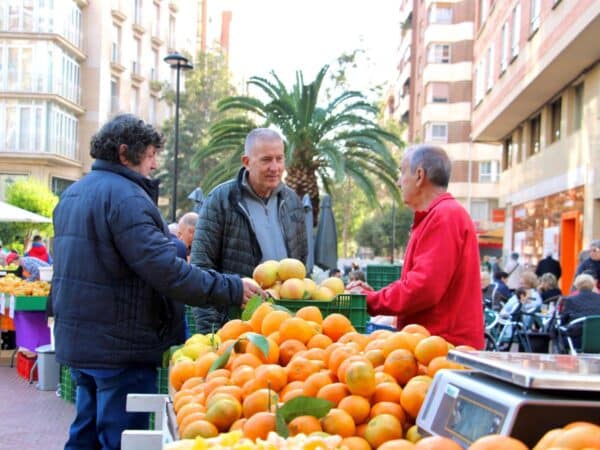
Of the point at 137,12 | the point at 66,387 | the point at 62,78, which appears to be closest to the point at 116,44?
the point at 137,12

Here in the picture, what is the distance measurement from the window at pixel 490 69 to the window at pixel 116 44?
23.3 m

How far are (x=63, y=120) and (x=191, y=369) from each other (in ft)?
131

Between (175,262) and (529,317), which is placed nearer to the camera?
(175,262)

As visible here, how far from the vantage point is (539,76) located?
64.4ft

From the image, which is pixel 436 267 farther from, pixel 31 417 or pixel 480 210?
pixel 480 210

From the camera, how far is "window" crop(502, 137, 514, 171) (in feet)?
95.5

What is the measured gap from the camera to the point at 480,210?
5266 centimetres

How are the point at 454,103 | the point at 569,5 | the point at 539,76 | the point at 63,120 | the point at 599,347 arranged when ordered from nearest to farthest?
1. the point at 599,347
2. the point at 569,5
3. the point at 539,76
4. the point at 63,120
5. the point at 454,103

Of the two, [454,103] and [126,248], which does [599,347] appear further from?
[454,103]

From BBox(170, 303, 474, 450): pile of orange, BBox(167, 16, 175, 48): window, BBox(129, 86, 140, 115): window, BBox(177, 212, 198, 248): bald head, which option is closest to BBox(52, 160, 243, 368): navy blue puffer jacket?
BBox(170, 303, 474, 450): pile of orange

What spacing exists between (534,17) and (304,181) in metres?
8.10

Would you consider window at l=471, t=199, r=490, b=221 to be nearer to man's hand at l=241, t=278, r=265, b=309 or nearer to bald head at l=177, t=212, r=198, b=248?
bald head at l=177, t=212, r=198, b=248

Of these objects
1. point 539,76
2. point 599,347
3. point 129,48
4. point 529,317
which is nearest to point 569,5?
point 539,76

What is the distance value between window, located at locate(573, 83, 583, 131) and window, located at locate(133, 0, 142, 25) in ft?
109
